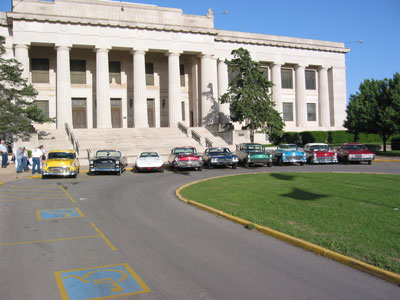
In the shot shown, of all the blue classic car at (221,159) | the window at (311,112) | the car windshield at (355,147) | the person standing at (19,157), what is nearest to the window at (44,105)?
the person standing at (19,157)

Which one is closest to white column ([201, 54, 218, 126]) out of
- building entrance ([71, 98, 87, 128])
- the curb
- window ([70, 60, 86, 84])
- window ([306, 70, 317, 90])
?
building entrance ([71, 98, 87, 128])

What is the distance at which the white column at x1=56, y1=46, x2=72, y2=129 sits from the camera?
37.6 m

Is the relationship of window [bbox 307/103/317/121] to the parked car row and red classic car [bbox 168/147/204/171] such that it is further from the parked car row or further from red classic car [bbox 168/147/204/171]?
red classic car [bbox 168/147/204/171]

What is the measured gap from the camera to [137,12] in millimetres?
41156

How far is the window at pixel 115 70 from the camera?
44.3m

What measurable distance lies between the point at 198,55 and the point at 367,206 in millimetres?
36123

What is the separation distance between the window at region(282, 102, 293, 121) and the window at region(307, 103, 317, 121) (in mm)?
2814

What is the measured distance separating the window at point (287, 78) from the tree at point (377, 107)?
17950mm

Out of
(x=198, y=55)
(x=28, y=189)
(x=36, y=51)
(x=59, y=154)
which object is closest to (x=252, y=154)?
(x=59, y=154)

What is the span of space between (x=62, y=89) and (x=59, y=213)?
29056 millimetres

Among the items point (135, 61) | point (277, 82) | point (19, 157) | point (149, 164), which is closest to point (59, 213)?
point (149, 164)

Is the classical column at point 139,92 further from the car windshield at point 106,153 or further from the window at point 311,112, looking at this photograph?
the window at point 311,112

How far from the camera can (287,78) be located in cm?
5344

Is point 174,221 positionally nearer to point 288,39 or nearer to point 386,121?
point 386,121
